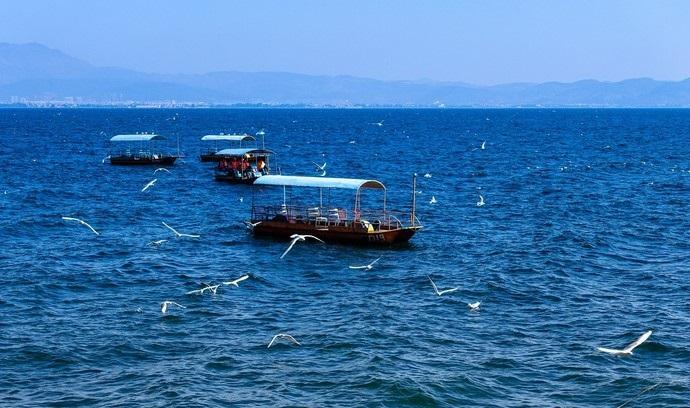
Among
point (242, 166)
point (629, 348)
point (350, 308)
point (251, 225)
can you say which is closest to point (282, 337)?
point (350, 308)

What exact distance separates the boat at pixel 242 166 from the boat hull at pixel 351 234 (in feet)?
117

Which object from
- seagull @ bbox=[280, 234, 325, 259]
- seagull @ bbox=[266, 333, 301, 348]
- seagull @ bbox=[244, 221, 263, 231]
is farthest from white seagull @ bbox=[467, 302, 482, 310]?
seagull @ bbox=[244, 221, 263, 231]

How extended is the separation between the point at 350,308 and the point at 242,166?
56.6m

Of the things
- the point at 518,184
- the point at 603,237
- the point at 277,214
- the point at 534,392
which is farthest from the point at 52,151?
the point at 534,392

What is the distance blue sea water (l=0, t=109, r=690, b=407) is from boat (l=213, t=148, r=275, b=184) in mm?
13032

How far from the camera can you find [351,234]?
51.9 meters

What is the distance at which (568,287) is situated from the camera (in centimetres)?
4231

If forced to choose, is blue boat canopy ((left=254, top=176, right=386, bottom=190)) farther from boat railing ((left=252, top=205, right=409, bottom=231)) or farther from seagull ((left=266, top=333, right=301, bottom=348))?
seagull ((left=266, top=333, right=301, bottom=348))

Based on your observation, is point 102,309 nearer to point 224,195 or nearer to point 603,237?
point 603,237

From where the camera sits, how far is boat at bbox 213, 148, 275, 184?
91.2 metres

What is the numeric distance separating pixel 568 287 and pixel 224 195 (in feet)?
148

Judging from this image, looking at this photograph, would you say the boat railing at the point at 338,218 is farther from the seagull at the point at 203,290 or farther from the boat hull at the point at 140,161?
the boat hull at the point at 140,161

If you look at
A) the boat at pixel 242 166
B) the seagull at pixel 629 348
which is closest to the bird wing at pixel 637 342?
the seagull at pixel 629 348

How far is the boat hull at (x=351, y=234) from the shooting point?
5159cm
